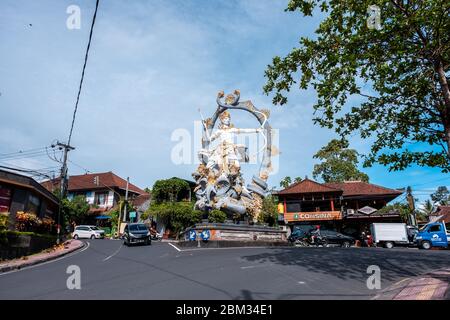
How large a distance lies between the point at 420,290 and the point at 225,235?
15.4 m

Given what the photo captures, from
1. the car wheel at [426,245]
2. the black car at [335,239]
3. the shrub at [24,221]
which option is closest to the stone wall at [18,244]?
the shrub at [24,221]

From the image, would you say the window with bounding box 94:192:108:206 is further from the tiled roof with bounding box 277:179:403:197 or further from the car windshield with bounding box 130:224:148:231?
the tiled roof with bounding box 277:179:403:197

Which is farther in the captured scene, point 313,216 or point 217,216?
point 313,216

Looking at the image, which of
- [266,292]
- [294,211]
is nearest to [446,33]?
[266,292]

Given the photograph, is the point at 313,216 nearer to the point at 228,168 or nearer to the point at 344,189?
the point at 344,189

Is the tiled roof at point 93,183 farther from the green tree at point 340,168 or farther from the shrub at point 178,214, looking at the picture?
the green tree at point 340,168

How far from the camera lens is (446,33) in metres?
9.10

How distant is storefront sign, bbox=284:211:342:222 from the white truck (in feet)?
27.0

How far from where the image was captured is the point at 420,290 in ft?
23.6

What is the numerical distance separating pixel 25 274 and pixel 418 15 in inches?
562

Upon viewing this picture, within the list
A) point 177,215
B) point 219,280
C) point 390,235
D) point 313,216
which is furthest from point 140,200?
point 219,280

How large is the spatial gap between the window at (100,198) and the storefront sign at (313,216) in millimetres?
25681

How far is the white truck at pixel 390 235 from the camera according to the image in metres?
29.8
